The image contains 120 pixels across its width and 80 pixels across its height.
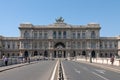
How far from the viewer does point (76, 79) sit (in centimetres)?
2777

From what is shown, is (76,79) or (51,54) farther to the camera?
(51,54)

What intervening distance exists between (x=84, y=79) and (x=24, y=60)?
202 ft

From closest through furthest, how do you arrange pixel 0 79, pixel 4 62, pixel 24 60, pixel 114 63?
pixel 0 79, pixel 4 62, pixel 114 63, pixel 24 60

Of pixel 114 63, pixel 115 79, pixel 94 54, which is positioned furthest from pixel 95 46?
pixel 115 79

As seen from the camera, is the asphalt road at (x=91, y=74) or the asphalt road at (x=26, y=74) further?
the asphalt road at (x=26, y=74)

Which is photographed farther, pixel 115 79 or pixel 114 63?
pixel 114 63

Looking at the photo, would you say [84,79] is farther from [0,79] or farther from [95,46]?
[95,46]

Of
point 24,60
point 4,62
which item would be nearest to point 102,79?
point 4,62

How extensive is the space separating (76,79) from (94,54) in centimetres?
17293

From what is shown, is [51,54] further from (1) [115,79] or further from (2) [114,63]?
(1) [115,79]

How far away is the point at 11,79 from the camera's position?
1095 inches

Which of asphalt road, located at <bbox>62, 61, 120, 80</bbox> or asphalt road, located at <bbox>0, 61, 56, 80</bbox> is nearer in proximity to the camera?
asphalt road, located at <bbox>62, 61, 120, 80</bbox>

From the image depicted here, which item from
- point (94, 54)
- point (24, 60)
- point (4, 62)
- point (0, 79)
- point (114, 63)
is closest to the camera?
point (0, 79)

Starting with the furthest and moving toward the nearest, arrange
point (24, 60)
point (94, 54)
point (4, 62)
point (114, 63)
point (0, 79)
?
point (94, 54)
point (24, 60)
point (114, 63)
point (4, 62)
point (0, 79)
